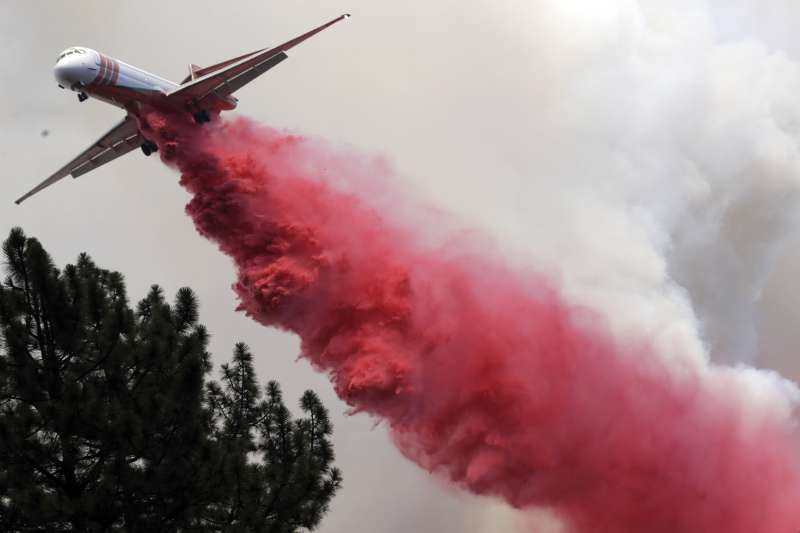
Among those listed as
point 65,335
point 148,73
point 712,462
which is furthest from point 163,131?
point 712,462

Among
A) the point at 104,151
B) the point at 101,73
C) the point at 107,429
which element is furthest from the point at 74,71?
the point at 107,429

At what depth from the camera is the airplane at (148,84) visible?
43781 mm

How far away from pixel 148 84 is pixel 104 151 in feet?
20.4

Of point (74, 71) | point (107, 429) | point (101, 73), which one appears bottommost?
point (107, 429)

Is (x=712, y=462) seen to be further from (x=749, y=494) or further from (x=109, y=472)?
(x=109, y=472)

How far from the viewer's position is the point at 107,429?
88.7ft

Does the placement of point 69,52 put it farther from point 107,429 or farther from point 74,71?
point 107,429

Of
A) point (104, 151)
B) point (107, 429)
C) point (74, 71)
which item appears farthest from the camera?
point (104, 151)

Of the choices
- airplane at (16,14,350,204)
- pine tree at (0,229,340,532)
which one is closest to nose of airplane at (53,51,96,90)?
airplane at (16,14,350,204)

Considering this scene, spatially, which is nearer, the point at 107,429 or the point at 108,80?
the point at 107,429

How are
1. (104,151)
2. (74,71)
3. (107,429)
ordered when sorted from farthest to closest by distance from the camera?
(104,151)
(74,71)
(107,429)

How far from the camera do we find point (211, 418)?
3188cm

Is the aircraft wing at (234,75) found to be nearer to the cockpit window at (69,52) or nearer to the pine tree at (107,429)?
the cockpit window at (69,52)

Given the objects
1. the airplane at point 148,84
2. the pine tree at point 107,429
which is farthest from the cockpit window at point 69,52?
the pine tree at point 107,429
